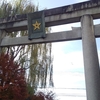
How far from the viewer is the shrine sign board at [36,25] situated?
616 cm

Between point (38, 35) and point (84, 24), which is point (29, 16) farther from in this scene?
point (84, 24)

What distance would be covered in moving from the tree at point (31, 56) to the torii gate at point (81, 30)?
7.25 feet

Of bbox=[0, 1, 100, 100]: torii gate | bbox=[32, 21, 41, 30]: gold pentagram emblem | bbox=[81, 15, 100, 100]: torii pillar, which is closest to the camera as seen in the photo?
bbox=[81, 15, 100, 100]: torii pillar

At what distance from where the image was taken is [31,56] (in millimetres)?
9219

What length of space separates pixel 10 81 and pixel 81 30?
2.92m

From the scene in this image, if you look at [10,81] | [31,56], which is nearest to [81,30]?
[10,81]

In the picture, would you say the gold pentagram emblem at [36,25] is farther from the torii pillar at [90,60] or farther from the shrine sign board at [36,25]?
the torii pillar at [90,60]

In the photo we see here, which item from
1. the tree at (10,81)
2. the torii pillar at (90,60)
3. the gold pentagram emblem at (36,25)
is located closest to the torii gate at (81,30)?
the torii pillar at (90,60)

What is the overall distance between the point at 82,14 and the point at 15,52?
473 cm

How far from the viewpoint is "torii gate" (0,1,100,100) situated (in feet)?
16.5

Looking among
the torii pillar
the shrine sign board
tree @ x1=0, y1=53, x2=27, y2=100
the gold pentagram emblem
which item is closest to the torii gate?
the torii pillar

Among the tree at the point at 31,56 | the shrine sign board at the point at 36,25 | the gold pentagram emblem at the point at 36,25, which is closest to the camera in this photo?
the shrine sign board at the point at 36,25

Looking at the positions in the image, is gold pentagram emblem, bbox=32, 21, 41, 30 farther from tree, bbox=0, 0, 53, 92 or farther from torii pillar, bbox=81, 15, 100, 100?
tree, bbox=0, 0, 53, 92

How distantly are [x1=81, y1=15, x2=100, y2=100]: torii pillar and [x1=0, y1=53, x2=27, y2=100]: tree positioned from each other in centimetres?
208
